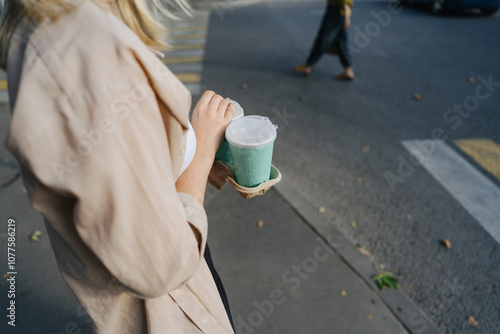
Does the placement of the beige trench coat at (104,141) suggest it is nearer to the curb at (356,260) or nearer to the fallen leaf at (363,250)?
the curb at (356,260)

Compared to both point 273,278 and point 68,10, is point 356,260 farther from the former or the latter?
point 68,10

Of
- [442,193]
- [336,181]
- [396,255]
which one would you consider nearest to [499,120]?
[442,193]

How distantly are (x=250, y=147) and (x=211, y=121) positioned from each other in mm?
150

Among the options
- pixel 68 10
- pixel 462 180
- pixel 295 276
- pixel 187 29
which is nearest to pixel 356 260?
pixel 295 276

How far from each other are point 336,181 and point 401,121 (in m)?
1.89

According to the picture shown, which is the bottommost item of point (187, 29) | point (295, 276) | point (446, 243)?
point (187, 29)

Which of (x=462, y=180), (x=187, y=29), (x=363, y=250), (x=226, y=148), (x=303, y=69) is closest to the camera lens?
(x=226, y=148)

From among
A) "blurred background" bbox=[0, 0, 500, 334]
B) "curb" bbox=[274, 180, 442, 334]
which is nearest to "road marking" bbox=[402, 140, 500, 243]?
"blurred background" bbox=[0, 0, 500, 334]

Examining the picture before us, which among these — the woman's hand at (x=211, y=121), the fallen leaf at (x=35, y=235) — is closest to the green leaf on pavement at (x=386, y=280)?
the woman's hand at (x=211, y=121)

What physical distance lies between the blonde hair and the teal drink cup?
355 mm

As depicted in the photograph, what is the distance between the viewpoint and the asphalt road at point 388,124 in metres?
3.26

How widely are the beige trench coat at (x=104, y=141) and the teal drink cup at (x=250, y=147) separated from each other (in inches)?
14.0

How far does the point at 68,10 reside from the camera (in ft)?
2.56

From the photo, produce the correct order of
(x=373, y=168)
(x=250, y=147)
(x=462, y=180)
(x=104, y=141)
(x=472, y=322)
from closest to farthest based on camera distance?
(x=104, y=141)
(x=250, y=147)
(x=472, y=322)
(x=462, y=180)
(x=373, y=168)
